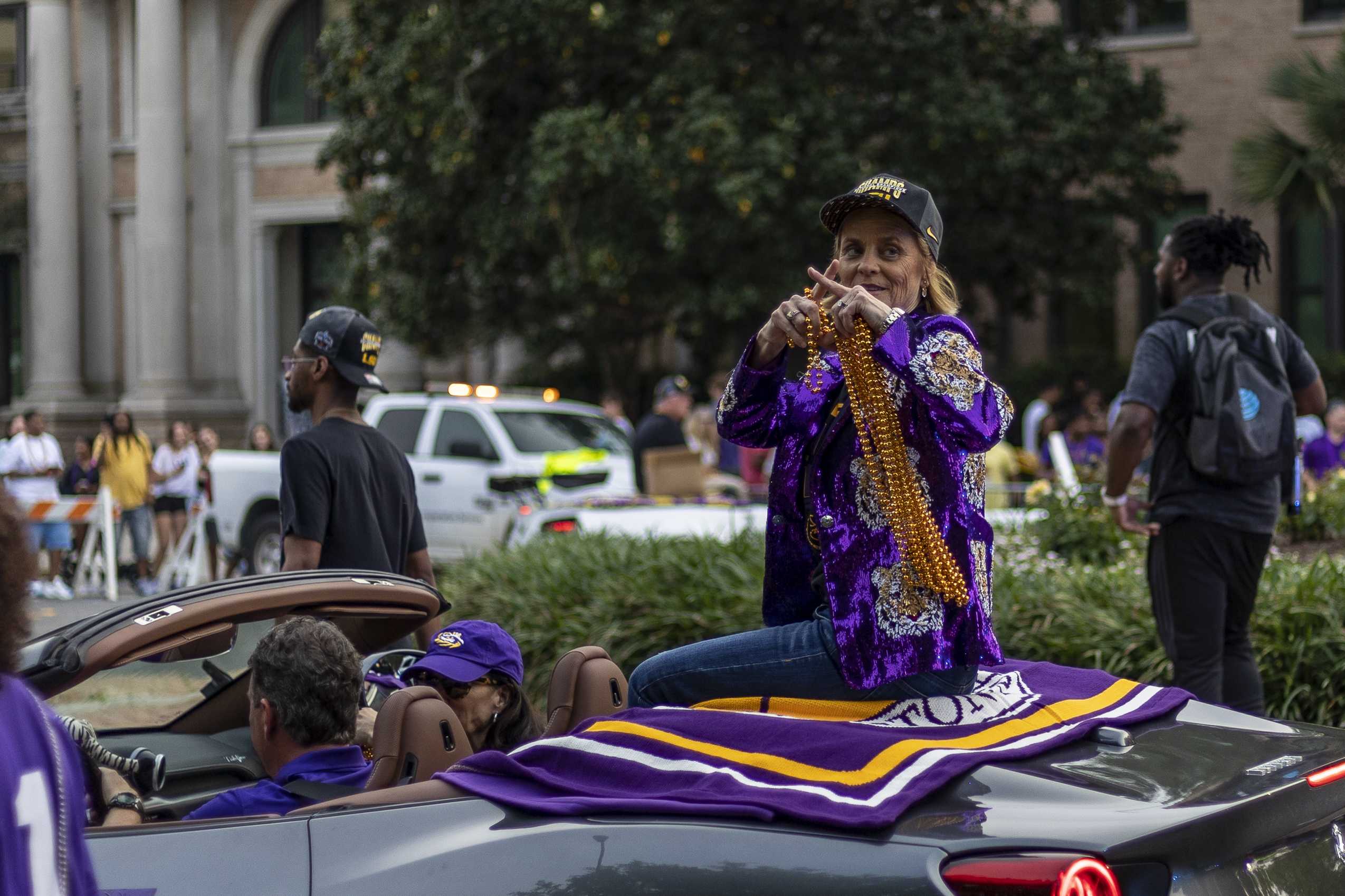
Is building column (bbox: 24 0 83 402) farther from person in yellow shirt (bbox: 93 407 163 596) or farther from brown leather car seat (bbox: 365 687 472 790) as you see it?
brown leather car seat (bbox: 365 687 472 790)

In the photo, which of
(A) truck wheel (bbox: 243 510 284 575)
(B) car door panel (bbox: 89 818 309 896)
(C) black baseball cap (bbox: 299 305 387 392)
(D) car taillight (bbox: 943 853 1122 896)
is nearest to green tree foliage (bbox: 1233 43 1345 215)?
(A) truck wheel (bbox: 243 510 284 575)

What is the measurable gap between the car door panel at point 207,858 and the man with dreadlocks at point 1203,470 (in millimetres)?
3385

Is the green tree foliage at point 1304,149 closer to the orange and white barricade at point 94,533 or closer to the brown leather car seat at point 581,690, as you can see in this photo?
the orange and white barricade at point 94,533

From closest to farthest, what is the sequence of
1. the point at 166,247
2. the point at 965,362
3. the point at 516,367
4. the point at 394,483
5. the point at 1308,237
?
the point at 965,362
the point at 394,483
the point at 1308,237
the point at 516,367
the point at 166,247

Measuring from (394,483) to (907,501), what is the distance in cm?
260

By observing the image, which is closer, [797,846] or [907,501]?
[797,846]

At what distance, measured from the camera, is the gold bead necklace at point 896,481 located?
2.88 meters

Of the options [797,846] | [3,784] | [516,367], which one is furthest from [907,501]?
[516,367]

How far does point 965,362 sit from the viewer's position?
112 inches

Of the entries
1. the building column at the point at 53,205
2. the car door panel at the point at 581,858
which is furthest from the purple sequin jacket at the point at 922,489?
the building column at the point at 53,205

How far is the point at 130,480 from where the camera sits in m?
16.5

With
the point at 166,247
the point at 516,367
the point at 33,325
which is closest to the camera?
the point at 516,367

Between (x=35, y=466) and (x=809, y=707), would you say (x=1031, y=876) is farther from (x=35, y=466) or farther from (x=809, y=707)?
(x=35, y=466)

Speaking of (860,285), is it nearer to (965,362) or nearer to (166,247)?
(965,362)
